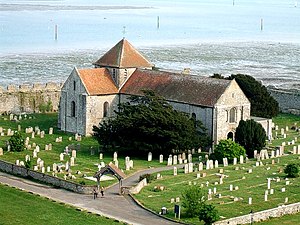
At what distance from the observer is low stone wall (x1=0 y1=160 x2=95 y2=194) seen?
50.1 m

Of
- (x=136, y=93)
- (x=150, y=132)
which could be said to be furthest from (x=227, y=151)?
(x=136, y=93)

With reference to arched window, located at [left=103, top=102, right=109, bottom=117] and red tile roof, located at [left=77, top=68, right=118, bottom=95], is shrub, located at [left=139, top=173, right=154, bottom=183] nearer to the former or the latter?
red tile roof, located at [left=77, top=68, right=118, bottom=95]

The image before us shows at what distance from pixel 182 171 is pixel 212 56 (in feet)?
260

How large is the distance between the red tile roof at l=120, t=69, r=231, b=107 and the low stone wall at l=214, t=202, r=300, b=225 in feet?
63.2

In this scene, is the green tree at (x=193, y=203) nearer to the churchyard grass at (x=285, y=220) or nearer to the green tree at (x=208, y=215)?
the green tree at (x=208, y=215)

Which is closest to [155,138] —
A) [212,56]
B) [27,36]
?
[212,56]

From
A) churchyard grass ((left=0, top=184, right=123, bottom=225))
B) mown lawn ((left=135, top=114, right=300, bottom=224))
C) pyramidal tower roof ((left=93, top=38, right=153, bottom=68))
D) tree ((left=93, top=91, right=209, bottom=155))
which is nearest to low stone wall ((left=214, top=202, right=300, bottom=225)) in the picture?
mown lawn ((left=135, top=114, right=300, bottom=224))

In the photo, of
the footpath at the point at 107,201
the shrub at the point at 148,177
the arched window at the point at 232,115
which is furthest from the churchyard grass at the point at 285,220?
the arched window at the point at 232,115

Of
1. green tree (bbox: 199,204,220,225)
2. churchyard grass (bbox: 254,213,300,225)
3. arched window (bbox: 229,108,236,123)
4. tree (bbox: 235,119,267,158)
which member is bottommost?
churchyard grass (bbox: 254,213,300,225)

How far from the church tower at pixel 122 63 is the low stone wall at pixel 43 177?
18850 mm

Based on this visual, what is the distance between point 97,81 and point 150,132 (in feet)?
42.0

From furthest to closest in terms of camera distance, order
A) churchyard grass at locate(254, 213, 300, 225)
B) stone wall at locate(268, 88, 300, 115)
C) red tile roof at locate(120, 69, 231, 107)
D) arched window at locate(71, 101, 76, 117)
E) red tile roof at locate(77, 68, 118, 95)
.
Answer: stone wall at locate(268, 88, 300, 115)
arched window at locate(71, 101, 76, 117)
red tile roof at locate(77, 68, 118, 95)
red tile roof at locate(120, 69, 231, 107)
churchyard grass at locate(254, 213, 300, 225)

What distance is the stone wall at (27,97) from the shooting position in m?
82.4

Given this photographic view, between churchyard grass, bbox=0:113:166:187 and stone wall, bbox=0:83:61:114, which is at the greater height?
stone wall, bbox=0:83:61:114
